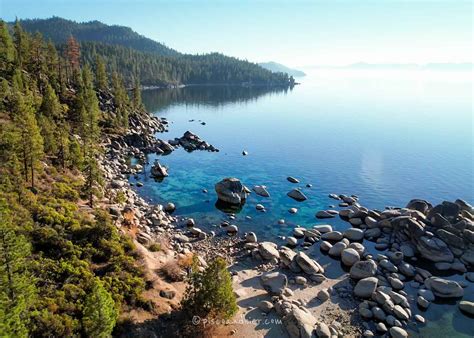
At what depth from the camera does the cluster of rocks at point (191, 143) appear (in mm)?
97812

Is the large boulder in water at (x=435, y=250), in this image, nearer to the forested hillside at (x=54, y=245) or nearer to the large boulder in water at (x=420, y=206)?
the large boulder in water at (x=420, y=206)

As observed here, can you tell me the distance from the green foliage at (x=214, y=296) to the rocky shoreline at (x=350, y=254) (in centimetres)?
687

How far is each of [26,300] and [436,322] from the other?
37404mm

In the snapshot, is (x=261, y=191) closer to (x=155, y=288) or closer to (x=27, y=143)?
(x=155, y=288)

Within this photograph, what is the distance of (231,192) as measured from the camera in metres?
59.5

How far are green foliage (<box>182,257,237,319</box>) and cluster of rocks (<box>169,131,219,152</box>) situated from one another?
71.9 m

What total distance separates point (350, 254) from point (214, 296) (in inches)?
928

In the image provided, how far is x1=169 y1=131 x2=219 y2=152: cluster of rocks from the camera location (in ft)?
321

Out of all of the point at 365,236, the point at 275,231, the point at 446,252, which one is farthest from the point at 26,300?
the point at 446,252

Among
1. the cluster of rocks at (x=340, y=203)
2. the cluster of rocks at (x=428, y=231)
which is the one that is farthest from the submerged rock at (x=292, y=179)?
the cluster of rocks at (x=428, y=231)

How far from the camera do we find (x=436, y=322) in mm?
33188

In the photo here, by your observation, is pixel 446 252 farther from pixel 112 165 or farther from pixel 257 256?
pixel 112 165

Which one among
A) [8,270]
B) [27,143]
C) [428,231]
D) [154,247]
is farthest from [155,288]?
[428,231]

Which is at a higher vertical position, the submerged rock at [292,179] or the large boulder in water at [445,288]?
the submerged rock at [292,179]
